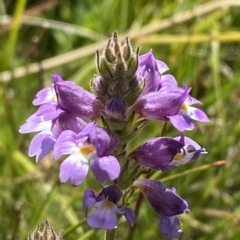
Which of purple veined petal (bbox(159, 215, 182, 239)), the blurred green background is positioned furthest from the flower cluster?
the blurred green background

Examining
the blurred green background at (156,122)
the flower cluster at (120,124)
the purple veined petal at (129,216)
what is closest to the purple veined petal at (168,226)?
the flower cluster at (120,124)

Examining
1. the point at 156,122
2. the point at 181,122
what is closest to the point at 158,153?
the point at 181,122

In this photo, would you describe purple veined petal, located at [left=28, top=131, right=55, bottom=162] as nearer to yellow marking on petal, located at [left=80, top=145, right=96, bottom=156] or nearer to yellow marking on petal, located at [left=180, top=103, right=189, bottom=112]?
yellow marking on petal, located at [left=80, top=145, right=96, bottom=156]

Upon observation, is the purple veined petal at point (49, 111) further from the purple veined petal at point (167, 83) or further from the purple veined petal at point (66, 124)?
the purple veined petal at point (167, 83)

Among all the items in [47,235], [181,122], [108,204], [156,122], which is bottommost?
[156,122]

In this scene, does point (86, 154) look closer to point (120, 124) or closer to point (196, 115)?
point (120, 124)

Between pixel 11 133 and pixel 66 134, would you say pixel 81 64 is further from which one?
pixel 66 134
